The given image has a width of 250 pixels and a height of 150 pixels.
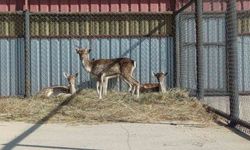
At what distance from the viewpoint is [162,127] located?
436 inches

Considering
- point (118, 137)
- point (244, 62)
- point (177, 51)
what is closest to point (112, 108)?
point (118, 137)

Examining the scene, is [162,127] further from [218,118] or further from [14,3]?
[14,3]

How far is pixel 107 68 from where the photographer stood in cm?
1666

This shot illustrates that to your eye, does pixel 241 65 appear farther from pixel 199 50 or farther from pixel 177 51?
pixel 199 50

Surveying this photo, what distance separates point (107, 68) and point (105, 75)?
0.28m

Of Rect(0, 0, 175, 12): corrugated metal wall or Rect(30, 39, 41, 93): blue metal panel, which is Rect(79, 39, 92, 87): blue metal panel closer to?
Rect(0, 0, 175, 12): corrugated metal wall

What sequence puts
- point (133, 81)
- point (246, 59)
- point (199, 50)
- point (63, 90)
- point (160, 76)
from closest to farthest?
point (199, 50)
point (133, 81)
point (63, 90)
point (160, 76)
point (246, 59)

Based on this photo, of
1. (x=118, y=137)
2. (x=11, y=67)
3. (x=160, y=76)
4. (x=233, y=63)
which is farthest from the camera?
(x=11, y=67)

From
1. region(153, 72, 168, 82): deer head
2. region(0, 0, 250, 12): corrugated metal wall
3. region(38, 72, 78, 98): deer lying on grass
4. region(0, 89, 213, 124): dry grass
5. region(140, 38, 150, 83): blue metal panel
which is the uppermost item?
region(0, 0, 250, 12): corrugated metal wall

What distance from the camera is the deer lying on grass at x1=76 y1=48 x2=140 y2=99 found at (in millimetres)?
16594

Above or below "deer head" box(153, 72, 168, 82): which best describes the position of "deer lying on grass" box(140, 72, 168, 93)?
below

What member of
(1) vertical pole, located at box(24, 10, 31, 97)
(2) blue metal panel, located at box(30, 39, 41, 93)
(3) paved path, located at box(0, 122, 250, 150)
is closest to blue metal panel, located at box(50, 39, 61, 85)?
(2) blue metal panel, located at box(30, 39, 41, 93)

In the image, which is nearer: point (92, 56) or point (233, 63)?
point (233, 63)

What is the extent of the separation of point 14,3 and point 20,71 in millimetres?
1974
